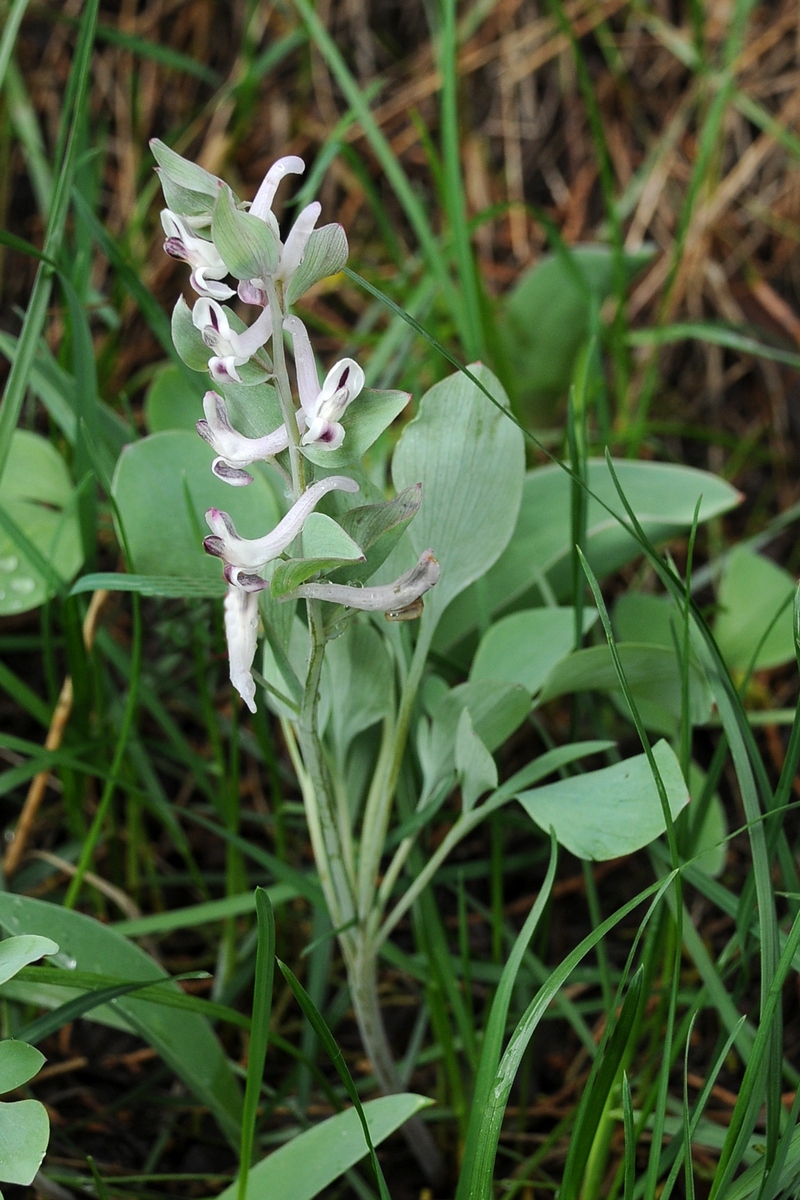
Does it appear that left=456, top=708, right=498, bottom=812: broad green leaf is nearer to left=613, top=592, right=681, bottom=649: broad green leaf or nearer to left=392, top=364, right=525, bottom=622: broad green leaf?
left=392, top=364, right=525, bottom=622: broad green leaf

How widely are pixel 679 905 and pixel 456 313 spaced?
58 cm

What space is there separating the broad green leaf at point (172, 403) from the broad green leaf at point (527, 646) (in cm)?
30

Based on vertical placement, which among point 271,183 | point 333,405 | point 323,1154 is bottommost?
point 323,1154

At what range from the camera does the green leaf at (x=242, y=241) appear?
0.44 m

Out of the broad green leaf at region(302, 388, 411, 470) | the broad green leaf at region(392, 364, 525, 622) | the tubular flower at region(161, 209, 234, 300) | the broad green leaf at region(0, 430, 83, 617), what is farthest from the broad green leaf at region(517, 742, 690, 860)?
the broad green leaf at region(0, 430, 83, 617)

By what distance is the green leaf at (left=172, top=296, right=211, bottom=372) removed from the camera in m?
0.51

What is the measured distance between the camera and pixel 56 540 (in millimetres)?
776

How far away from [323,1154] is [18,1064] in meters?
0.18

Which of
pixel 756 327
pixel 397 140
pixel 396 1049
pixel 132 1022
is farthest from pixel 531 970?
pixel 397 140

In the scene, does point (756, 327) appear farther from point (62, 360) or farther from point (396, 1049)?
point (396, 1049)

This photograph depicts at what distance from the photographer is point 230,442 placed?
0.49 m

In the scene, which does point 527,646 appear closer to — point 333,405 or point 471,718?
point 471,718

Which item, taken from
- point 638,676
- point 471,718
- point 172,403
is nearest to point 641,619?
point 638,676

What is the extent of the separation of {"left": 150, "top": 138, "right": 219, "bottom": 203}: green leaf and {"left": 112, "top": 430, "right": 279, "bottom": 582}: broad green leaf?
0.75 feet
